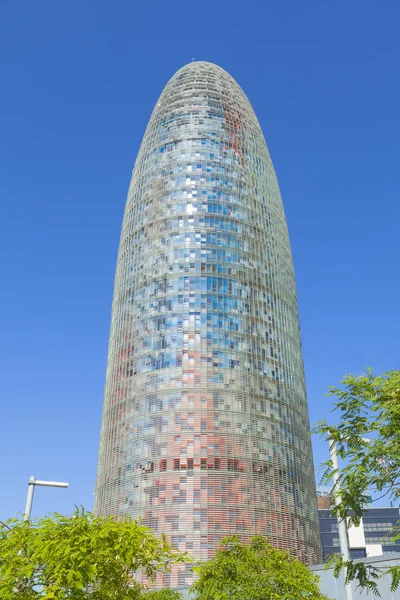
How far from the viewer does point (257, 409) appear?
11212 cm

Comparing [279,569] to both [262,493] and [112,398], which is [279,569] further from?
[112,398]

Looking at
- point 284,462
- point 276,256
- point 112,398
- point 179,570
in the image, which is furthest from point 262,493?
point 276,256

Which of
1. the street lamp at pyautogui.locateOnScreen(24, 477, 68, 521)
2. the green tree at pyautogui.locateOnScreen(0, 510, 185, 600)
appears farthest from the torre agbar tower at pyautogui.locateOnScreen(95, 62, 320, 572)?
the green tree at pyautogui.locateOnScreen(0, 510, 185, 600)

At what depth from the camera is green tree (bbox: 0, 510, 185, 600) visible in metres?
24.3

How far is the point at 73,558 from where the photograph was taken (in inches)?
954

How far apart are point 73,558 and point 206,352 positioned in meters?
89.8

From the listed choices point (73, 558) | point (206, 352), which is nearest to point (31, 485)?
point (73, 558)

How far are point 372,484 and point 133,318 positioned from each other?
105299 mm

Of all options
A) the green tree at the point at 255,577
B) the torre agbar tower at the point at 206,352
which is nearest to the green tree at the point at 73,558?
the green tree at the point at 255,577

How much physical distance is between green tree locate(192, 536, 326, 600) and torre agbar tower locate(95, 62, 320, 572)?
69151 millimetres

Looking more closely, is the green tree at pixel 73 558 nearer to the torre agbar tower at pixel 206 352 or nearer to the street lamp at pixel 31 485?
the street lamp at pixel 31 485

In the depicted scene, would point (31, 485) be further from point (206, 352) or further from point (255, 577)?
point (206, 352)

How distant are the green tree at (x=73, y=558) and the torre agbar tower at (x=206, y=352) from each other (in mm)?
74851

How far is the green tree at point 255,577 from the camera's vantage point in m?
28.9
